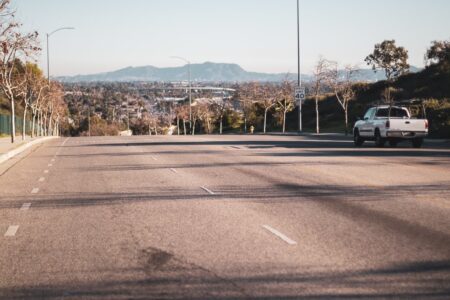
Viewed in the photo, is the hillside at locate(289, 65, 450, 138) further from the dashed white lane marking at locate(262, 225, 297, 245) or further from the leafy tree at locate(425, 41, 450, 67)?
the dashed white lane marking at locate(262, 225, 297, 245)

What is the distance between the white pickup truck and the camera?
31.5m

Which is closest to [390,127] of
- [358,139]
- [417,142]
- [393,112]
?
[417,142]

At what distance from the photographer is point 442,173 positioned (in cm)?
1958

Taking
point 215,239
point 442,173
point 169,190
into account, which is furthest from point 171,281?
point 442,173

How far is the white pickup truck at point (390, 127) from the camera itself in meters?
31.5

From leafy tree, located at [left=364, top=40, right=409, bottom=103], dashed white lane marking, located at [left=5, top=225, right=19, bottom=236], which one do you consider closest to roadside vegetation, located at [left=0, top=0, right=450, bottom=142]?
leafy tree, located at [left=364, top=40, right=409, bottom=103]

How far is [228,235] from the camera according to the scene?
10227mm

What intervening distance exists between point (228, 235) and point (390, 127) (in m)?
22.8

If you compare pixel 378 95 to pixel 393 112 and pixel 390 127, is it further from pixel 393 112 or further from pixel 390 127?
pixel 390 127

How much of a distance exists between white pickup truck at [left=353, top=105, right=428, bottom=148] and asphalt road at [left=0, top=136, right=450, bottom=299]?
37.2 ft

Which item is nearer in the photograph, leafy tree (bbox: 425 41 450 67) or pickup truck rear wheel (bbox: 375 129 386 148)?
pickup truck rear wheel (bbox: 375 129 386 148)

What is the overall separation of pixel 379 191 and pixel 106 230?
22.8ft

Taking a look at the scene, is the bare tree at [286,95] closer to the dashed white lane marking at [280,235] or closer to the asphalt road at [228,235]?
the asphalt road at [228,235]

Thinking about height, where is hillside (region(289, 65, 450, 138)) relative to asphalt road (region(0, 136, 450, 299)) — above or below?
above
